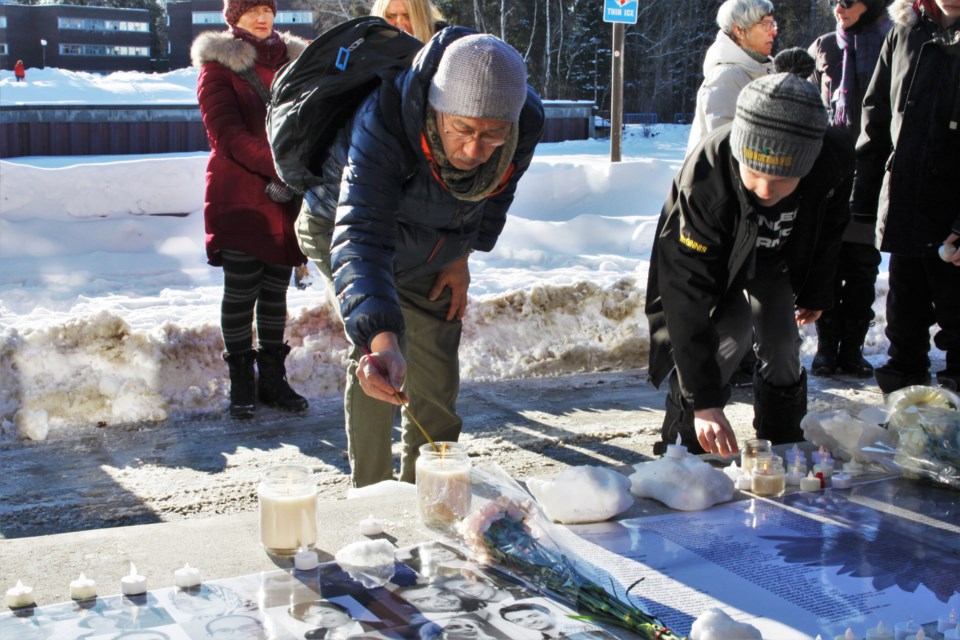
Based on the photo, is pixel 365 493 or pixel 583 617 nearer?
pixel 583 617

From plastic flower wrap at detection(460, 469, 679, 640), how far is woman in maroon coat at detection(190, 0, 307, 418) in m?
2.65

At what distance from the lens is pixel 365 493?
324cm

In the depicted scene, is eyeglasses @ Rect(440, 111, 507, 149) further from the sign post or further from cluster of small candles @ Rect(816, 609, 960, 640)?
the sign post

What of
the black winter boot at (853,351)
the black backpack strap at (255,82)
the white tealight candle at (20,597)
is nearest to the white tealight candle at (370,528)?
the white tealight candle at (20,597)

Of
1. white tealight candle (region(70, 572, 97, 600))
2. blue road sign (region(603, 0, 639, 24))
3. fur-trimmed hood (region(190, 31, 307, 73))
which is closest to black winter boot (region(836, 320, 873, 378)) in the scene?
fur-trimmed hood (region(190, 31, 307, 73))

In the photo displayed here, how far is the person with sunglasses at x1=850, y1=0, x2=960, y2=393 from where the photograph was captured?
466 centimetres

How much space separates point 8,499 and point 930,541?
313cm

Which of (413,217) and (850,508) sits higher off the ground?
(413,217)

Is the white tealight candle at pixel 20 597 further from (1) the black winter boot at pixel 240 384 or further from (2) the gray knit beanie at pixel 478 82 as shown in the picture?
(1) the black winter boot at pixel 240 384

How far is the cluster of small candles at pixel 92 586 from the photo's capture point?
2256 mm

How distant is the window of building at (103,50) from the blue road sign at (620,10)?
107ft

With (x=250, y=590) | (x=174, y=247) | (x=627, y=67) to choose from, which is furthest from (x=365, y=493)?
(x=627, y=67)

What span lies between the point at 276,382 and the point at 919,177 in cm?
304

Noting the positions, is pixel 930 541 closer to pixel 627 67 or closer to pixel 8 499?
pixel 8 499
